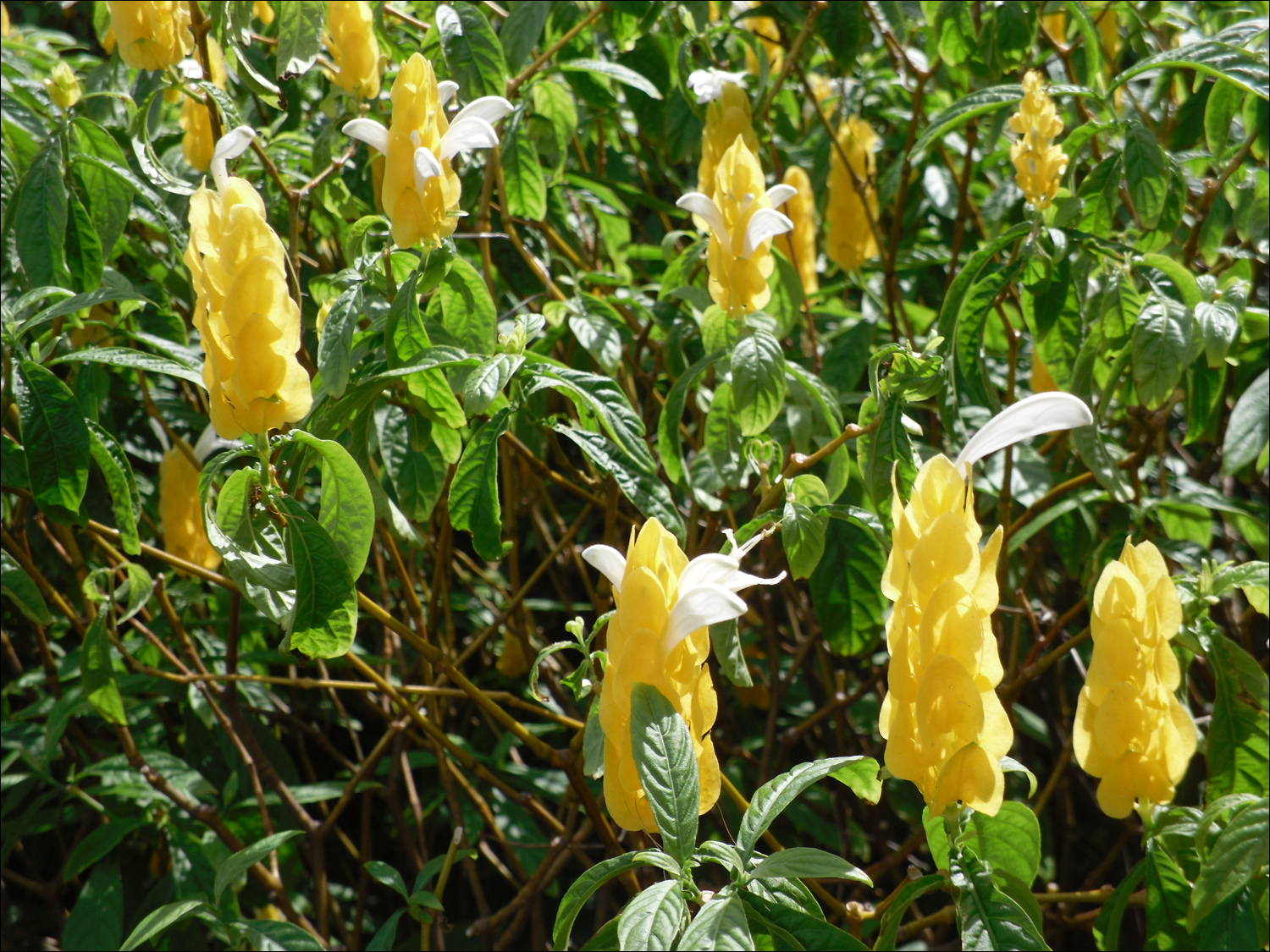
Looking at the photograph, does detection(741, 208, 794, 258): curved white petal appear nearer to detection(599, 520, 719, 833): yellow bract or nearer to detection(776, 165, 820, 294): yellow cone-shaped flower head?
detection(599, 520, 719, 833): yellow bract

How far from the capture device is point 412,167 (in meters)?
0.98

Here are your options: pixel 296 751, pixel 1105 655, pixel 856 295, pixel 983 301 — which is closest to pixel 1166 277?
pixel 983 301

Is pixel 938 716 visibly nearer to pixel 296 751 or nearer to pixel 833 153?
pixel 833 153

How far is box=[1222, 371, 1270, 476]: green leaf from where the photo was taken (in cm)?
126

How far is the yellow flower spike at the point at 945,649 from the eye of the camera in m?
0.66

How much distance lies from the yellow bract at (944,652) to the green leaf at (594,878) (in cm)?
17

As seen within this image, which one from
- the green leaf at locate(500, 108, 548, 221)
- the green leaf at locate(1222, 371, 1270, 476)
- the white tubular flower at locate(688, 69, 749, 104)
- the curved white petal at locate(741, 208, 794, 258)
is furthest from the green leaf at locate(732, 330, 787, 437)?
the green leaf at locate(1222, 371, 1270, 476)

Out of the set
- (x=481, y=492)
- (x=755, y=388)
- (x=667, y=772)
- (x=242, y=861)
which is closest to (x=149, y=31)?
(x=481, y=492)

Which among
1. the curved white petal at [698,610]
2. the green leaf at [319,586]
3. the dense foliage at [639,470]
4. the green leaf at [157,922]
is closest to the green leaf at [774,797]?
the dense foliage at [639,470]

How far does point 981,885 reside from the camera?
73 centimetres

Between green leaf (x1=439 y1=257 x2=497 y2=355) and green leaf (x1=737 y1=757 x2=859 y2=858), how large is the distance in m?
0.56

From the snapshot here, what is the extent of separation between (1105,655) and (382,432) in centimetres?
75

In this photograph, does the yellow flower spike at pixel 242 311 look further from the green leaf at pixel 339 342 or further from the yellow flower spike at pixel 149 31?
the yellow flower spike at pixel 149 31

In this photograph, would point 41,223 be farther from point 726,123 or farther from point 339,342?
point 726,123
